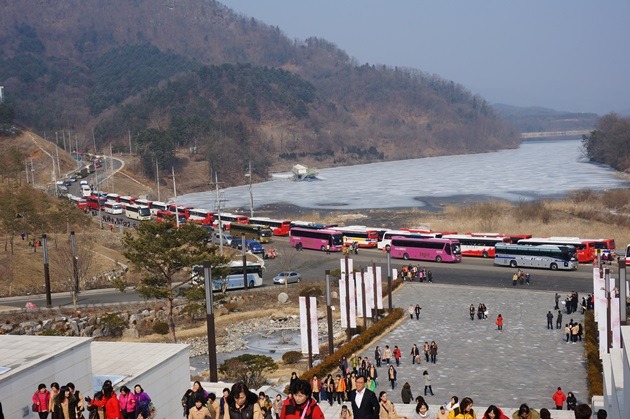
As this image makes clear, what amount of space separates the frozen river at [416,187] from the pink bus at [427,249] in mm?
40964

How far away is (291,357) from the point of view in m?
30.4

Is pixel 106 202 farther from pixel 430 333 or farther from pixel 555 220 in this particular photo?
pixel 430 333

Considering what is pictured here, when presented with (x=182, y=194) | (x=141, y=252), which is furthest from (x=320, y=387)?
(x=182, y=194)

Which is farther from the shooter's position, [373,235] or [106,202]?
[106,202]

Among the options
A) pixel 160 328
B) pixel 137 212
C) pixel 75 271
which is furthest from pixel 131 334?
pixel 137 212

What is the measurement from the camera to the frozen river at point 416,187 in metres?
100

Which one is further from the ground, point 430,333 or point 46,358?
point 46,358

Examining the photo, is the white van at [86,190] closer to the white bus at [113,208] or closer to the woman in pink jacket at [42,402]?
the white bus at [113,208]

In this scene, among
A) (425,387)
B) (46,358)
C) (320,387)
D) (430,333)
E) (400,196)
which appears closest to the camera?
(46,358)

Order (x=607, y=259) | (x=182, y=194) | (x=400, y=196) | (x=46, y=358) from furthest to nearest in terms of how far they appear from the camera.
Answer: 1. (x=182, y=194)
2. (x=400, y=196)
3. (x=607, y=259)
4. (x=46, y=358)

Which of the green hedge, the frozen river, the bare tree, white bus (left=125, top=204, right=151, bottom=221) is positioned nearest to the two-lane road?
the bare tree

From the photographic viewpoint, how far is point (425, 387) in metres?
24.4

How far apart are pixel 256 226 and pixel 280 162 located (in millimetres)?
109512

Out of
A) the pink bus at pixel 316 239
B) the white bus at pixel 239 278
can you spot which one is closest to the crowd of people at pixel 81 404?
the white bus at pixel 239 278
